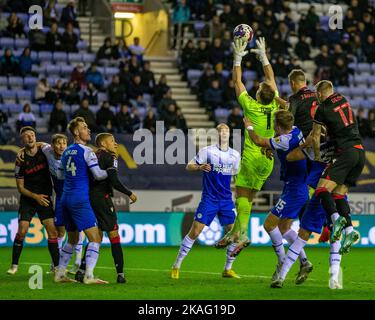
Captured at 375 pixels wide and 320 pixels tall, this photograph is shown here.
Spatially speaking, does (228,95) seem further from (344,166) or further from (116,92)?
(344,166)

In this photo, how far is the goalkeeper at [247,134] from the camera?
48.0ft

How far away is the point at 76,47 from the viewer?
91.8ft

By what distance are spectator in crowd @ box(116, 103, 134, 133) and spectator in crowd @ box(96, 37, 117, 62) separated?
2776 millimetres

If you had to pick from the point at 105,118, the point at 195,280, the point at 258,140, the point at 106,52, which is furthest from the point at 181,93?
the point at 258,140

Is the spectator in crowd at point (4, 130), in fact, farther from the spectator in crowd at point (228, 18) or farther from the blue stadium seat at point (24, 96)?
the spectator in crowd at point (228, 18)

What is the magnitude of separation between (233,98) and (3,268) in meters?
12.3

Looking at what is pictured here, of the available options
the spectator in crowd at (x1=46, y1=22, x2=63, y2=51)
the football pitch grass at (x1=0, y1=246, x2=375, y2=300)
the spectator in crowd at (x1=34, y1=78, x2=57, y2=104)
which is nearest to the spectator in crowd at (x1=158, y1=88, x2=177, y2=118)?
the spectator in crowd at (x1=34, y1=78, x2=57, y2=104)

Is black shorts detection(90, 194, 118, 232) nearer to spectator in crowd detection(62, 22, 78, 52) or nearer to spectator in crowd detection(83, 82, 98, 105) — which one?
spectator in crowd detection(83, 82, 98, 105)

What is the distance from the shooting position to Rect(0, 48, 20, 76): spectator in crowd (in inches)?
1038

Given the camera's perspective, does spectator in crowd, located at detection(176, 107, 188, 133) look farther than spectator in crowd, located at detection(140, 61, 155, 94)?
No

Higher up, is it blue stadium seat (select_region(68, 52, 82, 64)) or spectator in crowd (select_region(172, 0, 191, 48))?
spectator in crowd (select_region(172, 0, 191, 48))

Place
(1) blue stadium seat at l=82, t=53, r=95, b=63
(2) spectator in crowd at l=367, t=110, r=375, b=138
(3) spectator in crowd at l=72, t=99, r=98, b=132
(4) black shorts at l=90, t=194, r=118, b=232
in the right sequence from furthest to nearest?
(1) blue stadium seat at l=82, t=53, r=95, b=63, (2) spectator in crowd at l=367, t=110, r=375, b=138, (3) spectator in crowd at l=72, t=99, r=98, b=132, (4) black shorts at l=90, t=194, r=118, b=232

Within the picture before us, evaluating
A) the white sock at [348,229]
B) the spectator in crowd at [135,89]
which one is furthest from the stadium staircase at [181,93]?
the white sock at [348,229]
